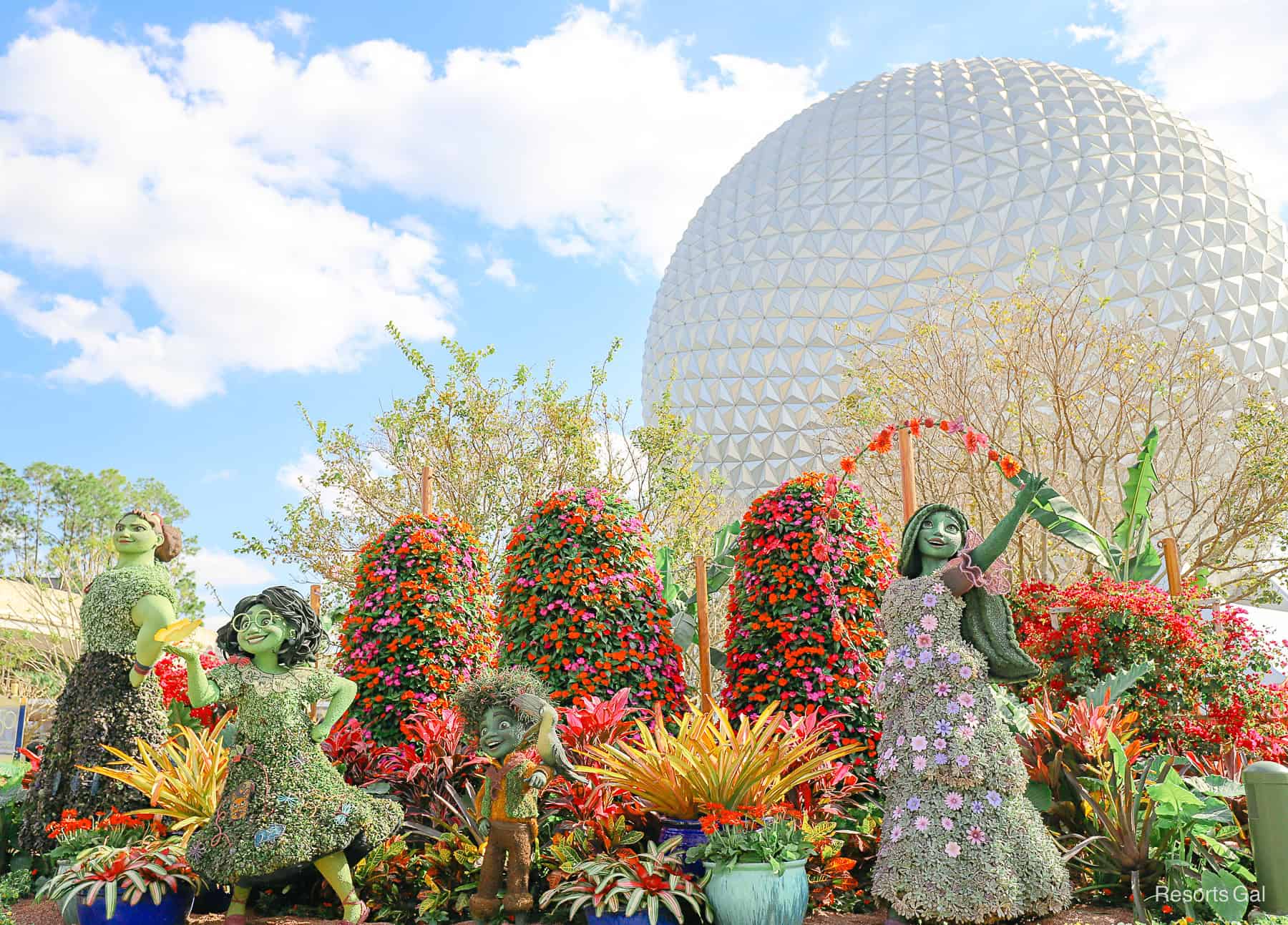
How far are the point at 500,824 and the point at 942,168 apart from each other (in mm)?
20757

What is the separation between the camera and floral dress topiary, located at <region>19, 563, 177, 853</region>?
612 cm

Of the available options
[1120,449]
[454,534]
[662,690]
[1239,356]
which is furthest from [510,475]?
[1239,356]

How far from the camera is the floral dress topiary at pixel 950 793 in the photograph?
466 cm

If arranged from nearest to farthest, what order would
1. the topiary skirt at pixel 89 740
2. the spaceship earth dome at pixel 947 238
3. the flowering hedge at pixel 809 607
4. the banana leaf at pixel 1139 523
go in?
the topiary skirt at pixel 89 740 → the flowering hedge at pixel 809 607 → the banana leaf at pixel 1139 523 → the spaceship earth dome at pixel 947 238

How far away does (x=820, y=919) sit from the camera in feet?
17.0

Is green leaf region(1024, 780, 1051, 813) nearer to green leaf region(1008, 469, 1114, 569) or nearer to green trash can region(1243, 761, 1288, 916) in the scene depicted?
green trash can region(1243, 761, 1288, 916)

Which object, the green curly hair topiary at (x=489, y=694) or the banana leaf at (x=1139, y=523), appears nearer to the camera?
the green curly hair topiary at (x=489, y=694)

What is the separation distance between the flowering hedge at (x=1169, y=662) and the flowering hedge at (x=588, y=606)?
3.50 metres

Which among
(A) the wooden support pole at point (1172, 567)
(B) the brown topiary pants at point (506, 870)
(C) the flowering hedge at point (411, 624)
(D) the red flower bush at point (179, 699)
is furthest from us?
(A) the wooden support pole at point (1172, 567)

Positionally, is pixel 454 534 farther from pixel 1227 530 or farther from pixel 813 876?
pixel 1227 530

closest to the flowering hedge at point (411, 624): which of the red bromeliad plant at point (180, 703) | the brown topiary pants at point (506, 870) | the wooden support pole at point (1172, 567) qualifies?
the red bromeliad plant at point (180, 703)

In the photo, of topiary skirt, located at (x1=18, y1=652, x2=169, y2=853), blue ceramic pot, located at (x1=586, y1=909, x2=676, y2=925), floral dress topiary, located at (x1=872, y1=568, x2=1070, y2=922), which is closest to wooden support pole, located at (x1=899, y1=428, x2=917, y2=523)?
floral dress topiary, located at (x1=872, y1=568, x2=1070, y2=922)

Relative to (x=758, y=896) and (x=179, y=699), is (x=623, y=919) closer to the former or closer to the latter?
(x=758, y=896)

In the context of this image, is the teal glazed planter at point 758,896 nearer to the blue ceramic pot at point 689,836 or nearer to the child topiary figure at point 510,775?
the blue ceramic pot at point 689,836
